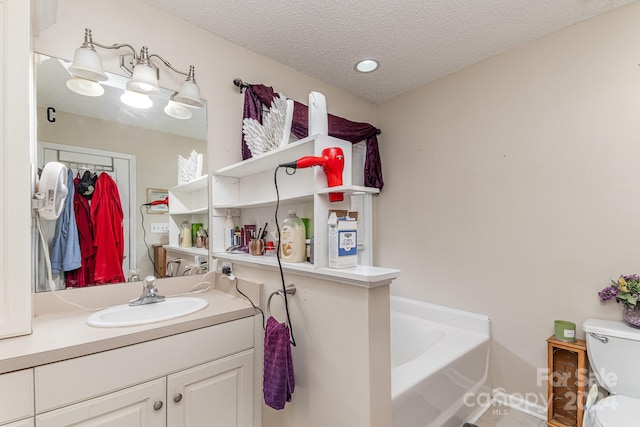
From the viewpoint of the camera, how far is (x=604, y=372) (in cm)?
158

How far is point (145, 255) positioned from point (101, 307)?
0.33m

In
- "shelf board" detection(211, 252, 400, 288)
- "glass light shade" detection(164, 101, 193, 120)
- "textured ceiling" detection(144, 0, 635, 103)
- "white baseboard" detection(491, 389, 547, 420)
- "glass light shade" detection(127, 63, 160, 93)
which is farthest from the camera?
"white baseboard" detection(491, 389, 547, 420)

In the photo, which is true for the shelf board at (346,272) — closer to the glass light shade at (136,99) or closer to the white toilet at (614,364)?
the glass light shade at (136,99)

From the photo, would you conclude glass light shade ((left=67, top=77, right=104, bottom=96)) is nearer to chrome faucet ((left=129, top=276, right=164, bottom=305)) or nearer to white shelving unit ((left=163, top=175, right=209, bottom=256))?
white shelving unit ((left=163, top=175, right=209, bottom=256))

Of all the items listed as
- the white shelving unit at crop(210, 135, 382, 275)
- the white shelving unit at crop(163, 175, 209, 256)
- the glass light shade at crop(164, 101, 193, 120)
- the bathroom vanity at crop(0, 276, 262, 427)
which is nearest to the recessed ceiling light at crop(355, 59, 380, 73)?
the white shelving unit at crop(210, 135, 382, 275)

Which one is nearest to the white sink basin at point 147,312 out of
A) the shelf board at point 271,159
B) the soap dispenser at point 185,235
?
the soap dispenser at point 185,235

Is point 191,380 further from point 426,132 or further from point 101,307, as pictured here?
point 426,132

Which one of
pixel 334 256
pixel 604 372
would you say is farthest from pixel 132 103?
pixel 604 372

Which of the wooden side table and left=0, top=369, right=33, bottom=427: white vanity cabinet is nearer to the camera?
left=0, top=369, right=33, bottom=427: white vanity cabinet

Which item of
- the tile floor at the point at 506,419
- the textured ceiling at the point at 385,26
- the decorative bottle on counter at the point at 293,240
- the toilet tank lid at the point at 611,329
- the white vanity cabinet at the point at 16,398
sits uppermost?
the textured ceiling at the point at 385,26

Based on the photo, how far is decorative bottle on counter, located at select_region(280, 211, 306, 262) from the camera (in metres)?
1.41

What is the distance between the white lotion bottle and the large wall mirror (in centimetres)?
→ 15

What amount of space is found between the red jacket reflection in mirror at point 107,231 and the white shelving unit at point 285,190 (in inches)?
19.8

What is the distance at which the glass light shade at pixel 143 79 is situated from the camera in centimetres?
155
